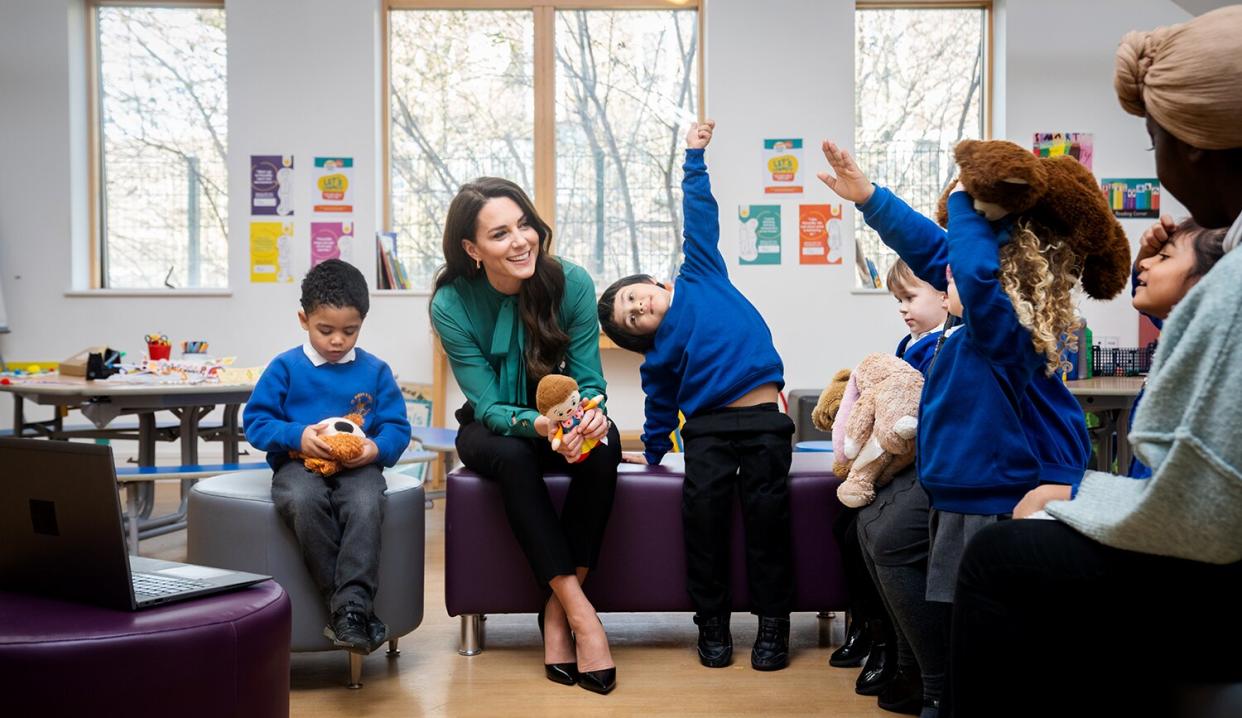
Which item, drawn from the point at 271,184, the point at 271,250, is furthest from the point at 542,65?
the point at 271,250

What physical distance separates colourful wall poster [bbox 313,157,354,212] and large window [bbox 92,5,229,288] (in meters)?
0.63

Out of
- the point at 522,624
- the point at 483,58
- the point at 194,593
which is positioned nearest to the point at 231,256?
the point at 483,58

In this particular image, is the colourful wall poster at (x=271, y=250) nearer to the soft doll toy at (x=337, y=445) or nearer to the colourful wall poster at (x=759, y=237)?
the colourful wall poster at (x=759, y=237)

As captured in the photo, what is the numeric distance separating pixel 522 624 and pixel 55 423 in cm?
246

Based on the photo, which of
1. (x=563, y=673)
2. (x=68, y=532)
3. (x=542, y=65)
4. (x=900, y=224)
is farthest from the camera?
(x=542, y=65)

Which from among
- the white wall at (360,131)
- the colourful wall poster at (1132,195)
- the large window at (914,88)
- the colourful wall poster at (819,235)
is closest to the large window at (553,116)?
the white wall at (360,131)

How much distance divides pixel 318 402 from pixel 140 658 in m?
1.14

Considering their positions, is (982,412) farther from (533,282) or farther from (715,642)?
(533,282)

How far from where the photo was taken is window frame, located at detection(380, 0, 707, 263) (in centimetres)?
532

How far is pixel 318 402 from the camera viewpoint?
2.32 meters

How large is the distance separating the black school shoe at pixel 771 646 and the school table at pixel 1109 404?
1.03m

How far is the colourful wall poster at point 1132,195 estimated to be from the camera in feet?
17.1

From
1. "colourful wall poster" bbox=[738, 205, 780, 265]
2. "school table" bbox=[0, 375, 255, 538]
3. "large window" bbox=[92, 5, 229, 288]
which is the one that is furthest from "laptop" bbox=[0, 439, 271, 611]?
"large window" bbox=[92, 5, 229, 288]

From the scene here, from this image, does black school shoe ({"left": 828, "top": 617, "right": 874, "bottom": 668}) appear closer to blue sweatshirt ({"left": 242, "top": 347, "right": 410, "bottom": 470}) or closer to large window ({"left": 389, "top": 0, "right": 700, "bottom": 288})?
blue sweatshirt ({"left": 242, "top": 347, "right": 410, "bottom": 470})
